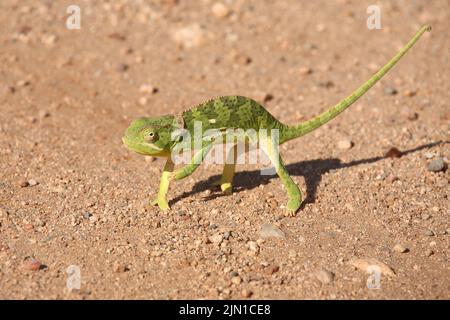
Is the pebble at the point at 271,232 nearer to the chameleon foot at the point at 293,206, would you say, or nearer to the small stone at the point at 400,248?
the chameleon foot at the point at 293,206

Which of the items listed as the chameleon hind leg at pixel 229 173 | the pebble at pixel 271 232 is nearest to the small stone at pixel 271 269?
the pebble at pixel 271 232

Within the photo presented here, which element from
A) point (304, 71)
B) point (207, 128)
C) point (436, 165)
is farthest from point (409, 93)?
point (207, 128)

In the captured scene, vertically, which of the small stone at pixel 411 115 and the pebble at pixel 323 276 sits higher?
the small stone at pixel 411 115

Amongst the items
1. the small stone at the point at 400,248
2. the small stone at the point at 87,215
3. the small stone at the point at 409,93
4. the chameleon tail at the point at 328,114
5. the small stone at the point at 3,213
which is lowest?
the small stone at the point at 400,248

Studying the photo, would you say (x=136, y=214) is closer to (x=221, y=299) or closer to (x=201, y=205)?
(x=201, y=205)

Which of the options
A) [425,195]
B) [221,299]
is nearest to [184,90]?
[425,195]

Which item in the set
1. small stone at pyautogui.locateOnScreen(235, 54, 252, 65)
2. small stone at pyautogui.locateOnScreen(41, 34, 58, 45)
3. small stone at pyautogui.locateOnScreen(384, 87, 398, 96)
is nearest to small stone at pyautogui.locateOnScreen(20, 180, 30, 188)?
small stone at pyautogui.locateOnScreen(41, 34, 58, 45)

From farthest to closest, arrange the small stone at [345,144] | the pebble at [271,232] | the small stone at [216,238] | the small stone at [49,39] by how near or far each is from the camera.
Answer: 1. the small stone at [49,39]
2. the small stone at [345,144]
3. the pebble at [271,232]
4. the small stone at [216,238]
